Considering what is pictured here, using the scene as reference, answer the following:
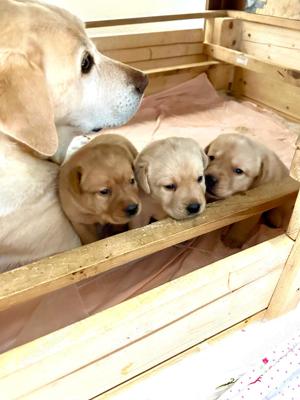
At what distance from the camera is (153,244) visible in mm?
1124

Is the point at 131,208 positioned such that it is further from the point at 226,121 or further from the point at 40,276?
the point at 226,121

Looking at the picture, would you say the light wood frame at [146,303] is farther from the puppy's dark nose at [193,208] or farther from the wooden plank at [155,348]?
the puppy's dark nose at [193,208]

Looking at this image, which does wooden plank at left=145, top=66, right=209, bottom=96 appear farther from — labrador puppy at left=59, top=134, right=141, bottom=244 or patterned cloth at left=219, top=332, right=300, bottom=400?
patterned cloth at left=219, top=332, right=300, bottom=400

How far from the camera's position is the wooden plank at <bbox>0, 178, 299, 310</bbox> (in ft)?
3.15

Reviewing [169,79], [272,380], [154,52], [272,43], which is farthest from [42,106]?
[272,43]

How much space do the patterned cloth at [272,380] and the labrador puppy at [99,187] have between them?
0.65 meters

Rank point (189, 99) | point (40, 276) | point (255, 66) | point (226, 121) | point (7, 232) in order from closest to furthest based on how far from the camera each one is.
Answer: point (40, 276)
point (7, 232)
point (255, 66)
point (226, 121)
point (189, 99)

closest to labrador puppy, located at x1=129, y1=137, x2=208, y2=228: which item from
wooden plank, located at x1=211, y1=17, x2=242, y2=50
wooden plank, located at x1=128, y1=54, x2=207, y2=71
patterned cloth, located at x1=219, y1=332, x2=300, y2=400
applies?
patterned cloth, located at x1=219, y1=332, x2=300, y2=400

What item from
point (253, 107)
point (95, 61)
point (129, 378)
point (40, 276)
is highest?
point (95, 61)

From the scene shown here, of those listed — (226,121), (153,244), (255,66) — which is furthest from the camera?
(226,121)

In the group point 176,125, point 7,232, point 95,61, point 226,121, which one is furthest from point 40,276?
point 226,121

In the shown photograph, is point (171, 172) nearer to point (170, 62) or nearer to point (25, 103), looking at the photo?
point (25, 103)

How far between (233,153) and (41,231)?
793 mm

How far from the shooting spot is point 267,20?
313 centimetres
